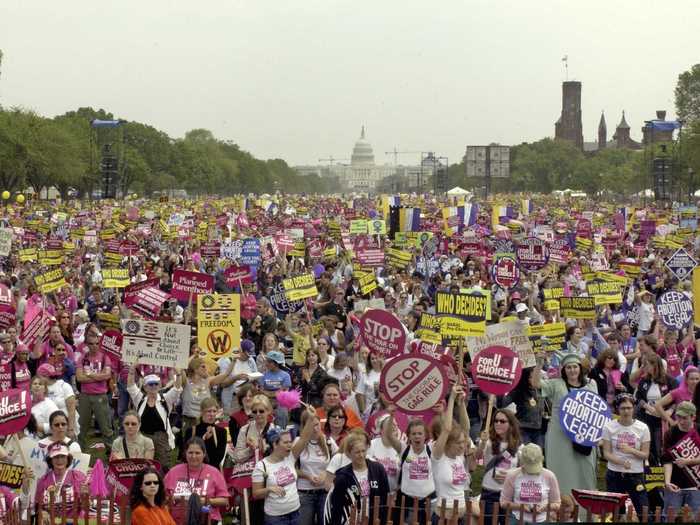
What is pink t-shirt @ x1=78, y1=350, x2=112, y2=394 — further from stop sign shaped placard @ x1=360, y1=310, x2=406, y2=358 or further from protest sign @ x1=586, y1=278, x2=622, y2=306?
protest sign @ x1=586, y1=278, x2=622, y2=306

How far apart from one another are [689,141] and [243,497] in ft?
220

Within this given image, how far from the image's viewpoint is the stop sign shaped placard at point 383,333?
11.8 meters

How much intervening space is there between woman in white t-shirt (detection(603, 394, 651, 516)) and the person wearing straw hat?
1.75 metres

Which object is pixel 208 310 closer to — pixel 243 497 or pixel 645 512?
pixel 243 497

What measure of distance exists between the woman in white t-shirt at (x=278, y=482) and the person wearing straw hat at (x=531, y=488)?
143 centimetres

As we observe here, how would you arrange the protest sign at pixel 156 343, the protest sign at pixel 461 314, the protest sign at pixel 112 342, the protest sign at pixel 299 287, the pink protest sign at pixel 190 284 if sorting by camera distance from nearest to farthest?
the protest sign at pixel 156 343, the protest sign at pixel 461 314, the protest sign at pixel 112 342, the pink protest sign at pixel 190 284, the protest sign at pixel 299 287

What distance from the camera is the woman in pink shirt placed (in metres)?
8.33

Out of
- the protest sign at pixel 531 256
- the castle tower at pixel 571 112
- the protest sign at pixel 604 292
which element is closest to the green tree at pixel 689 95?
the protest sign at pixel 531 256

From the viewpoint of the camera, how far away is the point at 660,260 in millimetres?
25719

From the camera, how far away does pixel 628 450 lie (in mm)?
9594

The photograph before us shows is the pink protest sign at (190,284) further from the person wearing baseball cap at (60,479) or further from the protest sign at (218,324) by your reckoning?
the person wearing baseball cap at (60,479)

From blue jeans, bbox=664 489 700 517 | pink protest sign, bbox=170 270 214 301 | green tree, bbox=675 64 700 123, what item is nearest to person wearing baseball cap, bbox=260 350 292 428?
blue jeans, bbox=664 489 700 517

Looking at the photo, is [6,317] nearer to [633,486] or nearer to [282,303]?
[282,303]

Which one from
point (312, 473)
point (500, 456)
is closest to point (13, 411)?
point (312, 473)
